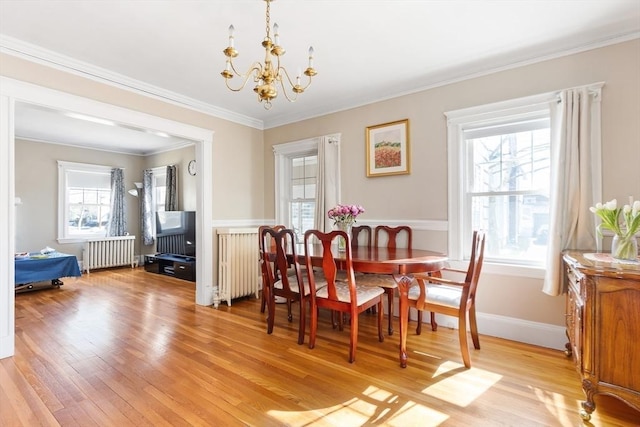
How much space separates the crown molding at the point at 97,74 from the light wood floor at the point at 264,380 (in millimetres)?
2486

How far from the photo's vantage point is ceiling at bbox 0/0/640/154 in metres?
2.15

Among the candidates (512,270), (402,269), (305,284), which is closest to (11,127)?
(305,284)

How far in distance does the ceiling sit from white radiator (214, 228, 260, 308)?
6.04 ft

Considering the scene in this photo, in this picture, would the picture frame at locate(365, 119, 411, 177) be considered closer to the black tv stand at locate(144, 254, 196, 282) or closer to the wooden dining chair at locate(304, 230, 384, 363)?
the wooden dining chair at locate(304, 230, 384, 363)

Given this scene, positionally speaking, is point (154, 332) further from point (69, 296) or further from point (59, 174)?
point (59, 174)

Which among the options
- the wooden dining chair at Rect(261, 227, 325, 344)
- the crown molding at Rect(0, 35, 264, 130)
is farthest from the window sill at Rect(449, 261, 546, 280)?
the crown molding at Rect(0, 35, 264, 130)

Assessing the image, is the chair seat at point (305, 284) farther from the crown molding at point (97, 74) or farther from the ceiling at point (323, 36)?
the crown molding at point (97, 74)

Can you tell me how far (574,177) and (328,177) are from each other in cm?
245

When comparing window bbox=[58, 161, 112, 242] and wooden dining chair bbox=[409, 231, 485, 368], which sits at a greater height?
window bbox=[58, 161, 112, 242]

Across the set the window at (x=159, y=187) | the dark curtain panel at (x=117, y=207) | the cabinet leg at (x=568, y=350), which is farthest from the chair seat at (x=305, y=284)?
the dark curtain panel at (x=117, y=207)

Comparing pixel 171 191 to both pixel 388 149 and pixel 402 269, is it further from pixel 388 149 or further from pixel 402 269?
pixel 402 269

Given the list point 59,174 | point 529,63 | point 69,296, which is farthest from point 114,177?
point 529,63

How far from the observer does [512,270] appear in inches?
112

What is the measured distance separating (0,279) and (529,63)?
4830mm
